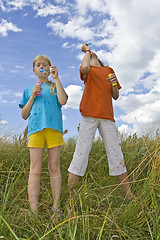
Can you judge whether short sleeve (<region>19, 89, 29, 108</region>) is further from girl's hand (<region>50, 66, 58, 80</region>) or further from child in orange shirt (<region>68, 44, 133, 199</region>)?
child in orange shirt (<region>68, 44, 133, 199</region>)

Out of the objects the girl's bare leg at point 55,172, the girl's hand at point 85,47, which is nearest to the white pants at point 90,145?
the girl's bare leg at point 55,172

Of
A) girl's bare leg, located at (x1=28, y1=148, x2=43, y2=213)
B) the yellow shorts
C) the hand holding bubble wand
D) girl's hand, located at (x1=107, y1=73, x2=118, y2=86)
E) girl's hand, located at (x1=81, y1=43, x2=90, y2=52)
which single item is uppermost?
girl's hand, located at (x1=81, y1=43, x2=90, y2=52)

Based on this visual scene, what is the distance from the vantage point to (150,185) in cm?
202

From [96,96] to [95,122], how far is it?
1.07 feet

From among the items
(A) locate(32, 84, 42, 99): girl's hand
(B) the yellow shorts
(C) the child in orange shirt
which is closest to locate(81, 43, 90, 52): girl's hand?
(C) the child in orange shirt

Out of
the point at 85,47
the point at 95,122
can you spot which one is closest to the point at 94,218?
the point at 95,122

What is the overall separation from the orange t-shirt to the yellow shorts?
1.64 feet

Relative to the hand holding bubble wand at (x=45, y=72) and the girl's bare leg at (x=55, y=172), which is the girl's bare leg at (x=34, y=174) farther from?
the hand holding bubble wand at (x=45, y=72)

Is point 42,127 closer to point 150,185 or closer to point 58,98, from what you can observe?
point 58,98

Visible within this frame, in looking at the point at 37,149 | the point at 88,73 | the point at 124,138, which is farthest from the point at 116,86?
the point at 124,138

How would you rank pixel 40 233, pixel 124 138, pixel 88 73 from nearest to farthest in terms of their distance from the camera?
pixel 40 233 → pixel 88 73 → pixel 124 138

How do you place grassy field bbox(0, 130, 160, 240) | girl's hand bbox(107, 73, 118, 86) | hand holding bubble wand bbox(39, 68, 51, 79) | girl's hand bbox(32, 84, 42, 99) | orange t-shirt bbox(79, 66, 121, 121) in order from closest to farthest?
grassy field bbox(0, 130, 160, 240)
girl's hand bbox(32, 84, 42, 99)
hand holding bubble wand bbox(39, 68, 51, 79)
orange t-shirt bbox(79, 66, 121, 121)
girl's hand bbox(107, 73, 118, 86)

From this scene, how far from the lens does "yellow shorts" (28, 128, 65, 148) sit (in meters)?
2.56

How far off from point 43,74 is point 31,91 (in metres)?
0.25
